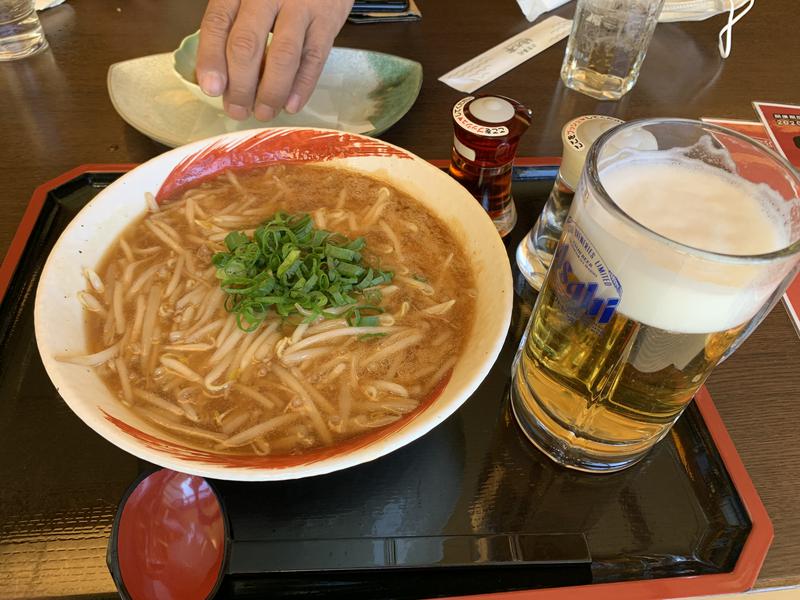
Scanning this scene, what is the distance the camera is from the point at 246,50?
5.52ft

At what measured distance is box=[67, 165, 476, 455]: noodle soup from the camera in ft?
3.66

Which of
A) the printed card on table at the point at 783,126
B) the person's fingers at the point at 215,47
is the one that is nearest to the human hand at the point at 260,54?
the person's fingers at the point at 215,47

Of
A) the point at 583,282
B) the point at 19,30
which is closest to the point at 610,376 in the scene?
the point at 583,282

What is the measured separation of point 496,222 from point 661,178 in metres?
0.64

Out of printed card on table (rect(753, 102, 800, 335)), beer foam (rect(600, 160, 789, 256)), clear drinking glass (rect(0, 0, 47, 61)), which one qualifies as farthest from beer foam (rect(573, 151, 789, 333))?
clear drinking glass (rect(0, 0, 47, 61))

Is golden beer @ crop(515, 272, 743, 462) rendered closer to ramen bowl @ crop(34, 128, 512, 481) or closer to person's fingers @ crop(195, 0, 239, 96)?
ramen bowl @ crop(34, 128, 512, 481)

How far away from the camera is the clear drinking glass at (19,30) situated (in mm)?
2133

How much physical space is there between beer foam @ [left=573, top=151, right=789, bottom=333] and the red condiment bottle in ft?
1.51

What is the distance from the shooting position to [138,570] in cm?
94

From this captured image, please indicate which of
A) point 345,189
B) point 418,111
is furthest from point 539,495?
point 418,111

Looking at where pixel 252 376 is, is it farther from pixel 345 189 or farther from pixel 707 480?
pixel 707 480

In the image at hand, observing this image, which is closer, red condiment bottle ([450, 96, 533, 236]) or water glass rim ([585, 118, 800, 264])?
water glass rim ([585, 118, 800, 264])

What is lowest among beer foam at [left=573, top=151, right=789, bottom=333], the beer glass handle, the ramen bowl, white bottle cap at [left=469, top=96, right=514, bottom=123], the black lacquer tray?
the black lacquer tray

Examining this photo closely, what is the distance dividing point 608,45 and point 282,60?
3.94 ft
